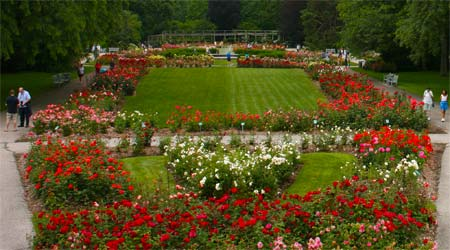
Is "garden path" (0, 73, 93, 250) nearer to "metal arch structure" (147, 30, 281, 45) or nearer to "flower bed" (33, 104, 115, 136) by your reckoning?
"flower bed" (33, 104, 115, 136)

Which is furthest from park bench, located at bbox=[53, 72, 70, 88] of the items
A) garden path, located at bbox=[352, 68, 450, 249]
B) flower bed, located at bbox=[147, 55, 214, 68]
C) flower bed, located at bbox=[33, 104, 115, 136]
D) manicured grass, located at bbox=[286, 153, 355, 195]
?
manicured grass, located at bbox=[286, 153, 355, 195]

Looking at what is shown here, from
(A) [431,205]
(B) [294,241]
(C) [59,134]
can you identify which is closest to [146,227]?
(B) [294,241]

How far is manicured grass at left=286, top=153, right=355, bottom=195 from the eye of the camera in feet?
39.7

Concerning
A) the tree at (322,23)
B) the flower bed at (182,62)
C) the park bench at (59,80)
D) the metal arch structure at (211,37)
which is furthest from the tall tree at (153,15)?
the park bench at (59,80)

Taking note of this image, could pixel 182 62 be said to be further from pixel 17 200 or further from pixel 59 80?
pixel 17 200

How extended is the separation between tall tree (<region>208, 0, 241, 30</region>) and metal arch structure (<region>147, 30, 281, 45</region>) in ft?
15.3

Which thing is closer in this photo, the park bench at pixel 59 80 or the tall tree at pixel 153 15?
the park bench at pixel 59 80

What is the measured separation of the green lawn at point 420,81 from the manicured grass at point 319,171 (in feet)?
49.1

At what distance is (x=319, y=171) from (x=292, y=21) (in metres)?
72.0

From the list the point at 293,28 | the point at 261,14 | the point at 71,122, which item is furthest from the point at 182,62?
the point at 261,14

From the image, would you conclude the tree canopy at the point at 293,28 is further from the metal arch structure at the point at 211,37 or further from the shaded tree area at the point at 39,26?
the metal arch structure at the point at 211,37

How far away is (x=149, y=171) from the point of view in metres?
13.2

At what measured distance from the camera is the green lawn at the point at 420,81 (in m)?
31.8

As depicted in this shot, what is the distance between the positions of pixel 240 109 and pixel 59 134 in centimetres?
793
